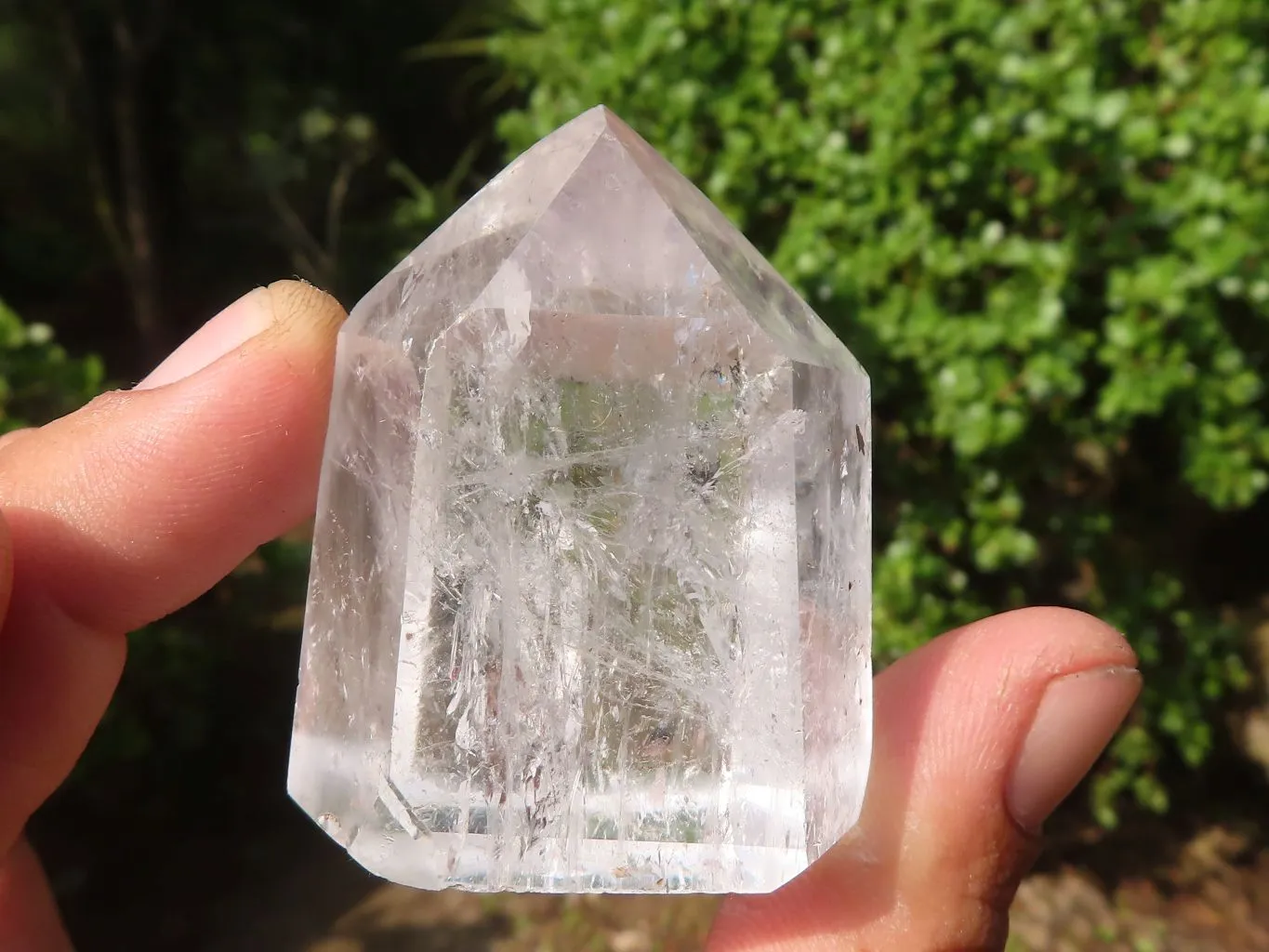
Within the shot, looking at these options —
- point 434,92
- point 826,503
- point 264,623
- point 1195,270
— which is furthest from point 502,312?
point 434,92

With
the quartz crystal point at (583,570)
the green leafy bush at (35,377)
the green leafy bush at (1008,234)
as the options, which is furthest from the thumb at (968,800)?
the green leafy bush at (35,377)

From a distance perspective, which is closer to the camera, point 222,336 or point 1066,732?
point 1066,732

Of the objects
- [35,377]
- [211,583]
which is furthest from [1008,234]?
[35,377]

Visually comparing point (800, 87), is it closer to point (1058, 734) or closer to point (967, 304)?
point (967, 304)

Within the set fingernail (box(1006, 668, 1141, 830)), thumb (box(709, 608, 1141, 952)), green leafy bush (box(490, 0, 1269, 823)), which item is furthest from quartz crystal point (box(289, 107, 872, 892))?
green leafy bush (box(490, 0, 1269, 823))

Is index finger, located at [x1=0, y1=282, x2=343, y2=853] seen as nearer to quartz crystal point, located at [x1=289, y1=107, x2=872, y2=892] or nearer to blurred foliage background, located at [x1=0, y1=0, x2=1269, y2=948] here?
quartz crystal point, located at [x1=289, y1=107, x2=872, y2=892]

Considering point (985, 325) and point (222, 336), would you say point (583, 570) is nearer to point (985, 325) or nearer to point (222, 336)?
point (222, 336)
